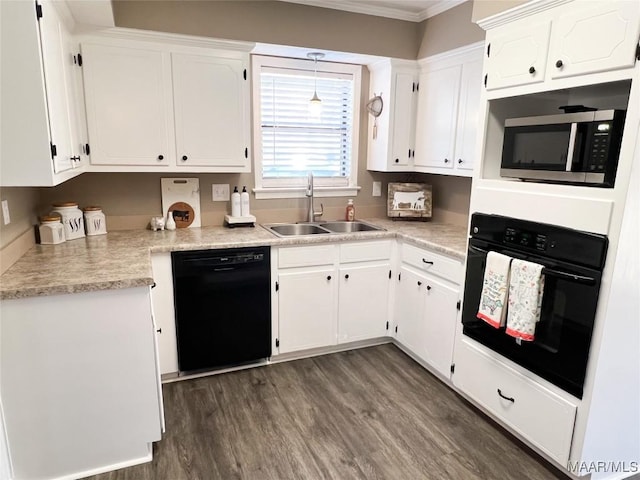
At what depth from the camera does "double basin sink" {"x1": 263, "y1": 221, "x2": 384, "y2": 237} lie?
10.6 feet

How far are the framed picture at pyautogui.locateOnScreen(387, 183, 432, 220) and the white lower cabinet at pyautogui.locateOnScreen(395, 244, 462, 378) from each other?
1.84 feet

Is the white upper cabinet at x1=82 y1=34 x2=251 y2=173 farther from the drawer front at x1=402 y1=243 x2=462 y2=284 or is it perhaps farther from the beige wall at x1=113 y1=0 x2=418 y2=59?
the drawer front at x1=402 y1=243 x2=462 y2=284

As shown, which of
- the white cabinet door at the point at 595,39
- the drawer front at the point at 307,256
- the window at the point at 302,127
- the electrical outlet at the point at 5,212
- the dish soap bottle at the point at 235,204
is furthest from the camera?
the window at the point at 302,127

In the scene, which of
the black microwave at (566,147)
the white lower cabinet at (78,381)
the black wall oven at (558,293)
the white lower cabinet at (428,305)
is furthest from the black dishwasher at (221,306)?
the black microwave at (566,147)

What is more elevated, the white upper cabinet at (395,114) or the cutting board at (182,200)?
the white upper cabinet at (395,114)

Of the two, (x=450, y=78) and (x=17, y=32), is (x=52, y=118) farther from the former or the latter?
(x=450, y=78)

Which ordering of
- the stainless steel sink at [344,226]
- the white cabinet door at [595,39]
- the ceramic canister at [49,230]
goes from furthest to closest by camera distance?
1. the stainless steel sink at [344,226]
2. the ceramic canister at [49,230]
3. the white cabinet door at [595,39]

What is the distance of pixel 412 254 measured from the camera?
2906mm

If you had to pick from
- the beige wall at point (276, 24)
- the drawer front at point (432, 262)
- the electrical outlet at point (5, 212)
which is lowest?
the drawer front at point (432, 262)

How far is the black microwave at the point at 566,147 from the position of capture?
1.61 m

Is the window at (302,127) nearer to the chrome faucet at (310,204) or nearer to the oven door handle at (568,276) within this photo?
the chrome faucet at (310,204)

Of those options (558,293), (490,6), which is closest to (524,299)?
(558,293)

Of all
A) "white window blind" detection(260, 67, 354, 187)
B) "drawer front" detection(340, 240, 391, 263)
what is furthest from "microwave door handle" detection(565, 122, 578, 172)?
"white window blind" detection(260, 67, 354, 187)

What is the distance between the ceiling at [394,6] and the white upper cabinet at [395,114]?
35cm
